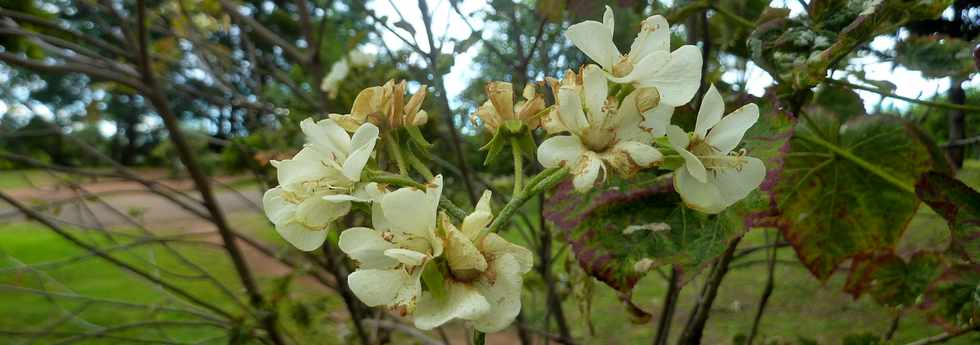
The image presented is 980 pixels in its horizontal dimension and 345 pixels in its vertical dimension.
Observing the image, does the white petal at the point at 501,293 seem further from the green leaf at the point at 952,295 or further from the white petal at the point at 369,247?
the green leaf at the point at 952,295

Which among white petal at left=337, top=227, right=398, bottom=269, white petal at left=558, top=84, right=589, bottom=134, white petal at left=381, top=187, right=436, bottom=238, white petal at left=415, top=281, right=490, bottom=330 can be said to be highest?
white petal at left=558, top=84, right=589, bottom=134

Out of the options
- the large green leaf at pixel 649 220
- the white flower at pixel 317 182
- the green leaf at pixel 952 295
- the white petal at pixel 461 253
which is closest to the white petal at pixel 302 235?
the white flower at pixel 317 182

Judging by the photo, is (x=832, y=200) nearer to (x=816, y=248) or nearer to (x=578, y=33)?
(x=816, y=248)

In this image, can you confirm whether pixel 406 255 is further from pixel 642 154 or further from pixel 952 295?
pixel 952 295

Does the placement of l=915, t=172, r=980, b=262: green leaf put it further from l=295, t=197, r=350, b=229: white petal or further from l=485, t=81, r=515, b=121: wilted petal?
l=295, t=197, r=350, b=229: white petal

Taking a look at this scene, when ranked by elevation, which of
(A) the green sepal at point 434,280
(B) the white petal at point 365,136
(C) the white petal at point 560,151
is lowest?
(A) the green sepal at point 434,280

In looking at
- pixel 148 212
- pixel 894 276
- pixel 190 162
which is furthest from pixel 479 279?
pixel 148 212

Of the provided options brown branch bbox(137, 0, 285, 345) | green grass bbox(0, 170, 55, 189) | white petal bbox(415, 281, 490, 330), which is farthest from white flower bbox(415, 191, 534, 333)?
green grass bbox(0, 170, 55, 189)

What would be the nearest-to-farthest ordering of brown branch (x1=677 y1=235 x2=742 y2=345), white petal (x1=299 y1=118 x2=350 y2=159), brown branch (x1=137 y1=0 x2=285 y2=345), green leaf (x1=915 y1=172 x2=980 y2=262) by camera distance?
1. white petal (x1=299 y1=118 x2=350 y2=159)
2. green leaf (x1=915 y1=172 x2=980 y2=262)
3. brown branch (x1=677 y1=235 x2=742 y2=345)
4. brown branch (x1=137 y1=0 x2=285 y2=345)
